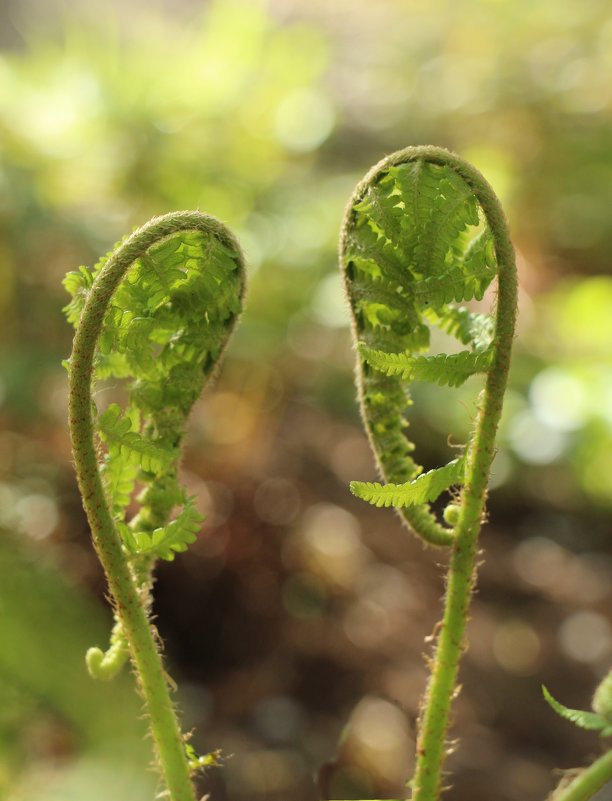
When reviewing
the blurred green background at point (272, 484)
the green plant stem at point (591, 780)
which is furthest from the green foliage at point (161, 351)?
the blurred green background at point (272, 484)

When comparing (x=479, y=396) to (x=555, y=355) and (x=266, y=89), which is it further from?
(x=266, y=89)

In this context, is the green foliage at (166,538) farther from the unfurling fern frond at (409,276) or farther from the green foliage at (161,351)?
the unfurling fern frond at (409,276)

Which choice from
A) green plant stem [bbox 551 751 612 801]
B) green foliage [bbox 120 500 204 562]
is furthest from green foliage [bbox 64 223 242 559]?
green plant stem [bbox 551 751 612 801]

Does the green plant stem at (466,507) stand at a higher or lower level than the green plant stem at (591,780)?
higher

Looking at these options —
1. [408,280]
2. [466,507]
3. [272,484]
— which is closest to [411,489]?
[466,507]

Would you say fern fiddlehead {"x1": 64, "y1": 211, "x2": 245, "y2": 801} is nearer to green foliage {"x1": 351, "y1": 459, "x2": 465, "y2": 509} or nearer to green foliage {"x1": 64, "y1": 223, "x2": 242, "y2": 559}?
green foliage {"x1": 64, "y1": 223, "x2": 242, "y2": 559}

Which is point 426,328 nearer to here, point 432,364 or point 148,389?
point 432,364
